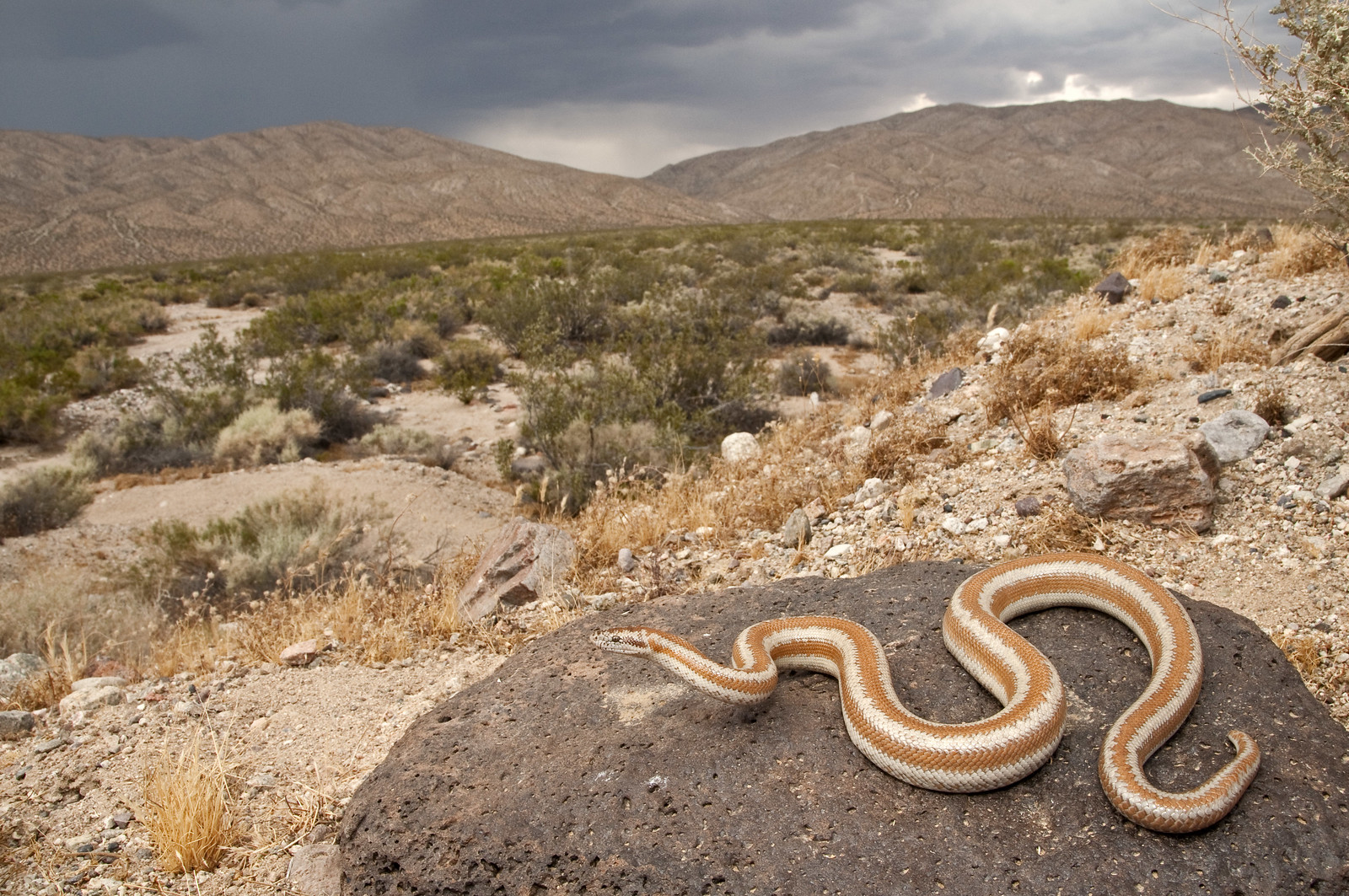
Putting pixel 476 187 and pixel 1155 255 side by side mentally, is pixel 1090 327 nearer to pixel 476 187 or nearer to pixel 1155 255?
pixel 1155 255

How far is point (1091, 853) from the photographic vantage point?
8.00 ft

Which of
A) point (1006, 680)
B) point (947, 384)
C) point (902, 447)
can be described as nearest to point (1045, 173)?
point (947, 384)

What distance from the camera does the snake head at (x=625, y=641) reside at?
335cm

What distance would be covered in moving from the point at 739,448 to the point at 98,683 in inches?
276

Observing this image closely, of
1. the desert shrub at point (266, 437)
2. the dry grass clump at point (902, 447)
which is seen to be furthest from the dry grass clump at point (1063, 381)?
the desert shrub at point (266, 437)

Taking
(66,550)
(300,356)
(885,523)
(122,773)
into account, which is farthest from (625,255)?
(122,773)

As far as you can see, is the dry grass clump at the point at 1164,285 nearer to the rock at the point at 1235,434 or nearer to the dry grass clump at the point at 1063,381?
the dry grass clump at the point at 1063,381

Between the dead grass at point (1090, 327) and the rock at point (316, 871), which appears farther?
the dead grass at point (1090, 327)

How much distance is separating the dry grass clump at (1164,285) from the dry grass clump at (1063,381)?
2.35 metres

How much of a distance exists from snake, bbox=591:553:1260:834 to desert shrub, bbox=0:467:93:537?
10.0m

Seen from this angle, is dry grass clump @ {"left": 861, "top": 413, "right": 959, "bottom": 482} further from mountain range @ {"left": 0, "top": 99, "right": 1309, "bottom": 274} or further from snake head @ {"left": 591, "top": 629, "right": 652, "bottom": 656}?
mountain range @ {"left": 0, "top": 99, "right": 1309, "bottom": 274}

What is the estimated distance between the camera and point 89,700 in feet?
15.4

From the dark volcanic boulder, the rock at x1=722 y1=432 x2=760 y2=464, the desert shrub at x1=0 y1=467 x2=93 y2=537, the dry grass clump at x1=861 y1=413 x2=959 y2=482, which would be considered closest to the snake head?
the dark volcanic boulder

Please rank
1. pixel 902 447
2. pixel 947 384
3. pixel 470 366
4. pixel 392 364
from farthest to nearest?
1. pixel 392 364
2. pixel 470 366
3. pixel 947 384
4. pixel 902 447
